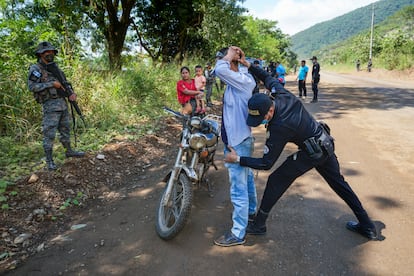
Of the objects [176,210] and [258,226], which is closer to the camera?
[258,226]

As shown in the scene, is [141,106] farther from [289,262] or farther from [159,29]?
A: [159,29]

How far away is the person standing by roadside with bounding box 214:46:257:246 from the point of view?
2568mm

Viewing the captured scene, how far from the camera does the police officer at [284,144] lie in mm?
2438

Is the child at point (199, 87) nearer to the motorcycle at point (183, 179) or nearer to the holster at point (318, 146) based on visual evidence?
the motorcycle at point (183, 179)

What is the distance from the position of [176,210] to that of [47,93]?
2608 millimetres

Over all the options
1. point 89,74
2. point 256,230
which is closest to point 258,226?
point 256,230

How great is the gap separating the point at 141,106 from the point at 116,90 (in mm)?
823

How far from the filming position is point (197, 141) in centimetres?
308

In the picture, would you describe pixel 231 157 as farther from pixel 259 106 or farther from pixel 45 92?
pixel 45 92

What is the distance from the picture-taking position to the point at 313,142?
8.33 ft

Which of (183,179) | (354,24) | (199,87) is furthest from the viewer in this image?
(354,24)

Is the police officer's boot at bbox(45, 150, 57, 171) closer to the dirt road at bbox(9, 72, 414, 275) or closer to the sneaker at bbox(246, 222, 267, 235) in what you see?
the dirt road at bbox(9, 72, 414, 275)

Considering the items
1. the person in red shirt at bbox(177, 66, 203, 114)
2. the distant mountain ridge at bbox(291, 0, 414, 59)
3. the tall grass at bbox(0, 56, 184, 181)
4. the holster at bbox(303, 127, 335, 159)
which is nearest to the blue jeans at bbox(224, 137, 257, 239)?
the holster at bbox(303, 127, 335, 159)

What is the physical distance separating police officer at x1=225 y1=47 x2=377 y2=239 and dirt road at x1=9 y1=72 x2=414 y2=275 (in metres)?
0.29
